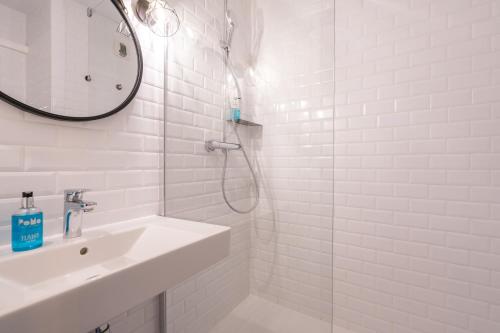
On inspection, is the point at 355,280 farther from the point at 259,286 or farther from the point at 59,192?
the point at 59,192

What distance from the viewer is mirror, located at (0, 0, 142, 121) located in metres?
0.73

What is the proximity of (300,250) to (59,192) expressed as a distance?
1.20 metres

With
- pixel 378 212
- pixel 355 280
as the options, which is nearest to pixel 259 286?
pixel 355 280

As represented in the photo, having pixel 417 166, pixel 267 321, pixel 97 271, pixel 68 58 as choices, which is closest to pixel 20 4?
pixel 68 58

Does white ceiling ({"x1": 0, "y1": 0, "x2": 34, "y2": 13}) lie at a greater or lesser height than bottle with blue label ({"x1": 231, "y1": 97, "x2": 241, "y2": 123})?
Answer: greater

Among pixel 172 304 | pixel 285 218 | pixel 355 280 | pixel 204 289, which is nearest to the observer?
pixel 172 304

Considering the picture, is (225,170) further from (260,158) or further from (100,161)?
(100,161)

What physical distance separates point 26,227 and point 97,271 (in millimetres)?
241

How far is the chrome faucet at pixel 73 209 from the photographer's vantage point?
2.52 feet

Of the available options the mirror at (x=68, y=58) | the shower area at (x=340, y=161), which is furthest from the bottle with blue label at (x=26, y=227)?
the shower area at (x=340, y=161)

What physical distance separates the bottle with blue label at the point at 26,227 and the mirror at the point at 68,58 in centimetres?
31

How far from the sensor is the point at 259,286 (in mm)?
1482

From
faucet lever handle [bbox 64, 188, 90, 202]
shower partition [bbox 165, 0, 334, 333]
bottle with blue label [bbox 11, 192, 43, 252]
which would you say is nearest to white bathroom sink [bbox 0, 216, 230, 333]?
bottle with blue label [bbox 11, 192, 43, 252]

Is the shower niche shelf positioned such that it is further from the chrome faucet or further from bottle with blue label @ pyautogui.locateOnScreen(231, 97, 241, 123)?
the chrome faucet
